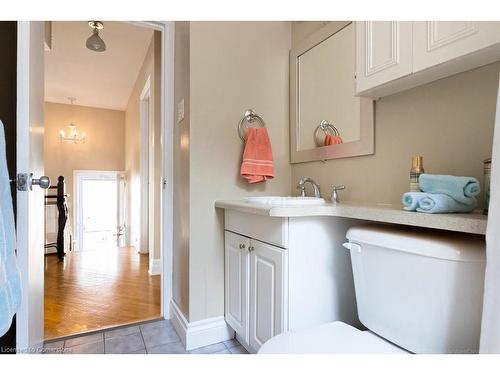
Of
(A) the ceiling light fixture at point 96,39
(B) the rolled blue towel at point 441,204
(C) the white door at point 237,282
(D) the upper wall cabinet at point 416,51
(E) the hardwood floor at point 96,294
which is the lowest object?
(E) the hardwood floor at point 96,294

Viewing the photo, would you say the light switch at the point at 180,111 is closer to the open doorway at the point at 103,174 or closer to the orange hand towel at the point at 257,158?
the orange hand towel at the point at 257,158

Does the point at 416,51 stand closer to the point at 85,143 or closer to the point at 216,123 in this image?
the point at 216,123

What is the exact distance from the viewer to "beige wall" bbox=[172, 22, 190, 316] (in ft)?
5.50

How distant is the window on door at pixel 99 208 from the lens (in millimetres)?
5414

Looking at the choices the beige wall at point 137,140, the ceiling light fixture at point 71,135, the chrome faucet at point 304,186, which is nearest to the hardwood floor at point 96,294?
the beige wall at point 137,140

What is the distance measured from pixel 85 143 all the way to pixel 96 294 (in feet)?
13.2

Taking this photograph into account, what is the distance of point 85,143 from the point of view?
547 centimetres

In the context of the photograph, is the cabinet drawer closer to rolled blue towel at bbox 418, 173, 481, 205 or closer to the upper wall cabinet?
rolled blue towel at bbox 418, 173, 481, 205

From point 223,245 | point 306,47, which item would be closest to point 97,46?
point 306,47

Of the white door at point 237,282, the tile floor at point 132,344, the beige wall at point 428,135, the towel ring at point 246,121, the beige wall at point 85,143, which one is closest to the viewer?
the beige wall at point 428,135

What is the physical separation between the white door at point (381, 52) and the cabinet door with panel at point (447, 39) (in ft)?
0.11

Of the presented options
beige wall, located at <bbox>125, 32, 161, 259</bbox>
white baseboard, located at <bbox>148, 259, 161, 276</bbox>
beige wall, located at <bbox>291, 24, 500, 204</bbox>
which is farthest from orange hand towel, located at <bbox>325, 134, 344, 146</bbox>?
white baseboard, located at <bbox>148, 259, 161, 276</bbox>

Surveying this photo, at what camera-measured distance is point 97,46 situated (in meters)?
2.77

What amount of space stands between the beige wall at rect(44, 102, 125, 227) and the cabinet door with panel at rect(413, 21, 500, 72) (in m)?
5.71
